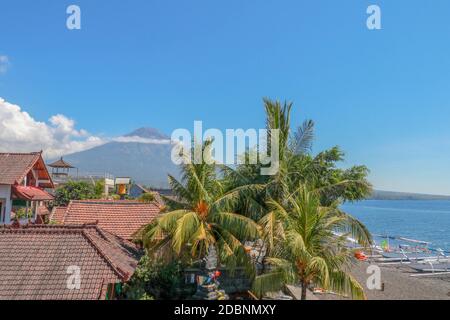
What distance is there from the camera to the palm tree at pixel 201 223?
534 inches

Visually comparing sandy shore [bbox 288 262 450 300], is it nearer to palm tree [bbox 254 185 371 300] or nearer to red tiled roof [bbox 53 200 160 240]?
palm tree [bbox 254 185 371 300]

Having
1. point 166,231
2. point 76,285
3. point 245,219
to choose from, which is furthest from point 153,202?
point 76,285

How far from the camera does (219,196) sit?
15250 mm

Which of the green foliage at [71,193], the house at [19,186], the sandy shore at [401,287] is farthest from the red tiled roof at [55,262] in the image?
the green foliage at [71,193]

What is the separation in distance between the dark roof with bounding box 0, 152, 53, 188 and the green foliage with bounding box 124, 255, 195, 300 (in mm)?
11804

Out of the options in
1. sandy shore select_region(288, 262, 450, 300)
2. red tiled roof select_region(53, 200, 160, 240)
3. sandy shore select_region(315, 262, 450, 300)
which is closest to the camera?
sandy shore select_region(288, 262, 450, 300)

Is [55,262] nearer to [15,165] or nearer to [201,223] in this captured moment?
[201,223]

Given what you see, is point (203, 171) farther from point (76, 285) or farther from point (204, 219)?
point (76, 285)

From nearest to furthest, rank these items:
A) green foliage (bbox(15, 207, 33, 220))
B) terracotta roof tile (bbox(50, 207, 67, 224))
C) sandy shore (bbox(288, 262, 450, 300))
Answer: sandy shore (bbox(288, 262, 450, 300)) < green foliage (bbox(15, 207, 33, 220)) < terracotta roof tile (bbox(50, 207, 67, 224))

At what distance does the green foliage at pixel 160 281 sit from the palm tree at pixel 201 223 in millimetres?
681

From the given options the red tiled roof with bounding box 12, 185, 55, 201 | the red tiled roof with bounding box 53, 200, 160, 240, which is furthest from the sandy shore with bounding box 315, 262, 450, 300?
the red tiled roof with bounding box 12, 185, 55, 201

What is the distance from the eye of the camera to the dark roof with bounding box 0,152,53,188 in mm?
21031
